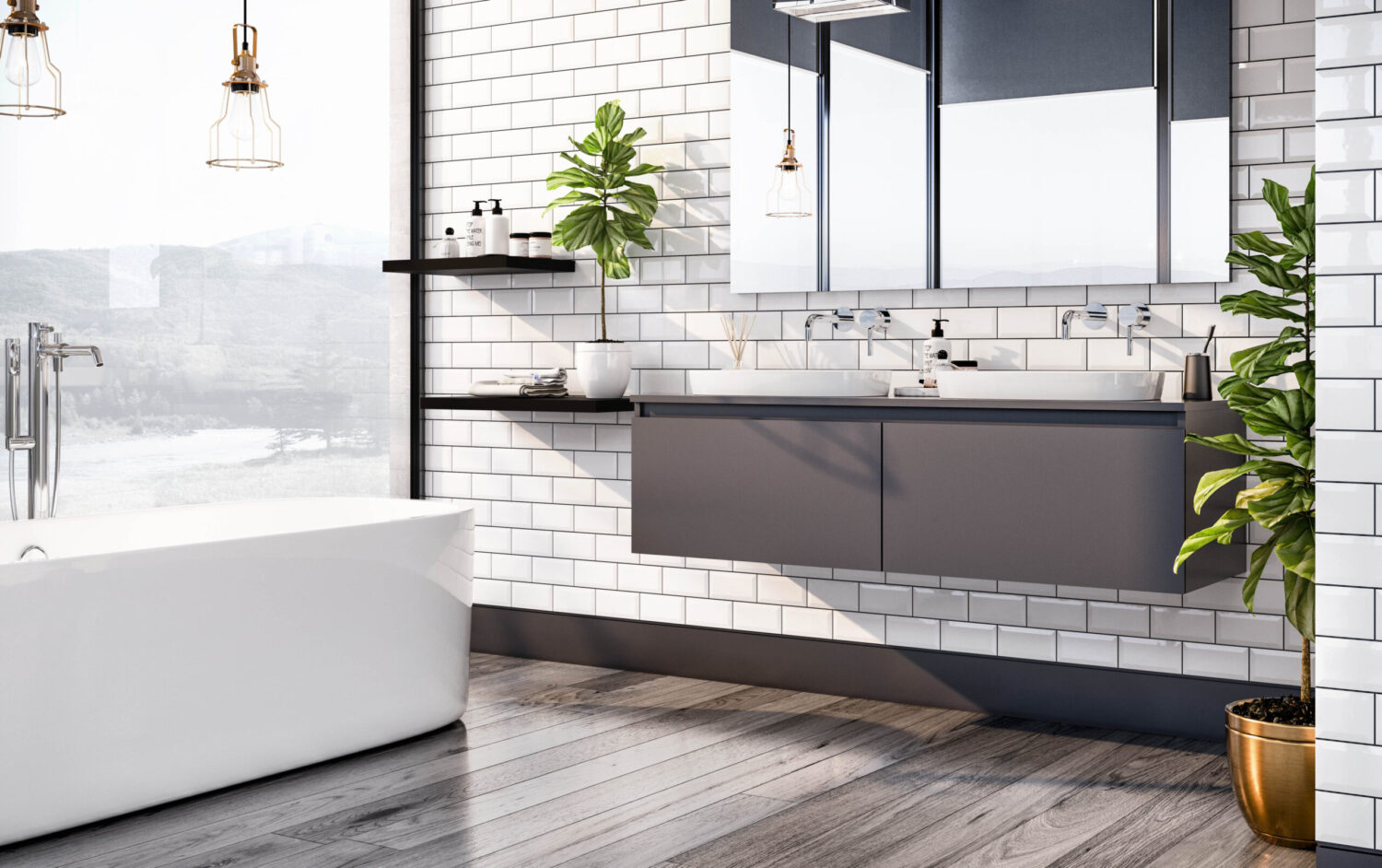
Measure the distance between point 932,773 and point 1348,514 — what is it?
1.39 m

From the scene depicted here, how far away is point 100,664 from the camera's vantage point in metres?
3.15

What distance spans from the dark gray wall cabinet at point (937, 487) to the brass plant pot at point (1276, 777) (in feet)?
1.74

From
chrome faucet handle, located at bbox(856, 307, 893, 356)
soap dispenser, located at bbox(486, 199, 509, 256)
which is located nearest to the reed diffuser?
chrome faucet handle, located at bbox(856, 307, 893, 356)

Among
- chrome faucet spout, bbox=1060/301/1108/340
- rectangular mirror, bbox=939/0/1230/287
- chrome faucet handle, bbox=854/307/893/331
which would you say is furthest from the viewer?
chrome faucet handle, bbox=854/307/893/331

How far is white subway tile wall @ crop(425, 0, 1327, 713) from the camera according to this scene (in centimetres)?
396

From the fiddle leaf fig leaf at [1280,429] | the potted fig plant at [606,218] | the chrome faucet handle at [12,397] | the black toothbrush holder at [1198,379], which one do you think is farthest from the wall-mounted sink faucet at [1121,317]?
the chrome faucet handle at [12,397]

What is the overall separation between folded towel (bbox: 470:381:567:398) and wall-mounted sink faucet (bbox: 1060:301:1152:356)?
1.80 metres

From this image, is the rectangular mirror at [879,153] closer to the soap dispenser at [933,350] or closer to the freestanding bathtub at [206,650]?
the soap dispenser at [933,350]

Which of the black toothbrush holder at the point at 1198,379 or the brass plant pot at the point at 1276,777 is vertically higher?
the black toothbrush holder at the point at 1198,379

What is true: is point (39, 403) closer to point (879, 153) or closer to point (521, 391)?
point (521, 391)

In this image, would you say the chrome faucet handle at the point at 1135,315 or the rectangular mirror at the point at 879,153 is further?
the rectangular mirror at the point at 879,153

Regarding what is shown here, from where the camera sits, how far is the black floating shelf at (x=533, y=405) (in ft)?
15.4

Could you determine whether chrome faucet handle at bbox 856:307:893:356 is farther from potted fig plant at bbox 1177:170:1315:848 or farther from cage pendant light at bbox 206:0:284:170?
cage pendant light at bbox 206:0:284:170

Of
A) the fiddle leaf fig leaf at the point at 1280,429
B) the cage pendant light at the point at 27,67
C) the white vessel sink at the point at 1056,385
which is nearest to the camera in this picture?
the fiddle leaf fig leaf at the point at 1280,429
